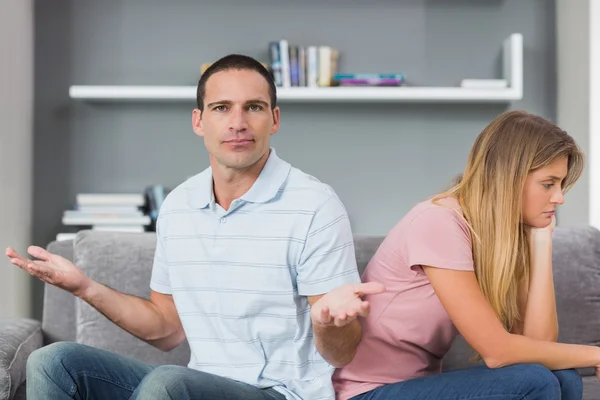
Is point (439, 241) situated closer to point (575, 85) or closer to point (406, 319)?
point (406, 319)

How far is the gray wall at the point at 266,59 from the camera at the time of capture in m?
3.73

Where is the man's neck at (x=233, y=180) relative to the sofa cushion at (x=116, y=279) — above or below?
above

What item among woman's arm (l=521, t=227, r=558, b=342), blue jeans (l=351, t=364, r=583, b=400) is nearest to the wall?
woman's arm (l=521, t=227, r=558, b=342)

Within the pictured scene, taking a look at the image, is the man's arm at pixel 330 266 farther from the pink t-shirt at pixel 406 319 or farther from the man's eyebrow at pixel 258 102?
the man's eyebrow at pixel 258 102

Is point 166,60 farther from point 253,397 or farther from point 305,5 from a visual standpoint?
point 253,397

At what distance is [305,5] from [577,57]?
1.20 m

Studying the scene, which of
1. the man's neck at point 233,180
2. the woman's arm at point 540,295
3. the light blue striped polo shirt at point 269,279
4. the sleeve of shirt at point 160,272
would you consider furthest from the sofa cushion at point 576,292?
the sleeve of shirt at point 160,272

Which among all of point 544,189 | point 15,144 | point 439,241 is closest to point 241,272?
point 439,241

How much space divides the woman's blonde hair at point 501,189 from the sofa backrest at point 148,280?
509mm

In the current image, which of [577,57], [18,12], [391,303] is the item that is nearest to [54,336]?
[391,303]

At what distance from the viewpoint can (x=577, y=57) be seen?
3.50 metres

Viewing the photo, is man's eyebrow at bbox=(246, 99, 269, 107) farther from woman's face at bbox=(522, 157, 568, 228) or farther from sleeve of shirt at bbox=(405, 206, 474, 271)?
woman's face at bbox=(522, 157, 568, 228)

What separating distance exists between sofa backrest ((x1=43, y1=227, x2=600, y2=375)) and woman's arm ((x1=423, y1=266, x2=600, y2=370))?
56cm

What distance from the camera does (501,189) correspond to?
1.69m
